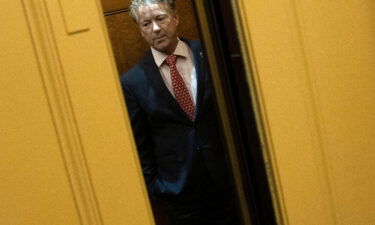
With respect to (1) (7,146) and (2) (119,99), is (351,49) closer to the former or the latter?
(2) (119,99)

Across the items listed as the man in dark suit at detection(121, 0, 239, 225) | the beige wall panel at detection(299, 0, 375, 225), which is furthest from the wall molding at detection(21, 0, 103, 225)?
the man in dark suit at detection(121, 0, 239, 225)

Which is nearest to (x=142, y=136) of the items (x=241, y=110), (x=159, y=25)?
(x=159, y=25)

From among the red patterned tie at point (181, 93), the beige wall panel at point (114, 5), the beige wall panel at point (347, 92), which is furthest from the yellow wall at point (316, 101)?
the beige wall panel at point (114, 5)

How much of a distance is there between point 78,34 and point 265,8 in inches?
19.4

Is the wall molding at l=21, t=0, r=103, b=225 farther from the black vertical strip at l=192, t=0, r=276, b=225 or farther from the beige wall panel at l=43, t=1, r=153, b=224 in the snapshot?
the black vertical strip at l=192, t=0, r=276, b=225

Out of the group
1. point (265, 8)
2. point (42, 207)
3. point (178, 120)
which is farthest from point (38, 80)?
point (178, 120)

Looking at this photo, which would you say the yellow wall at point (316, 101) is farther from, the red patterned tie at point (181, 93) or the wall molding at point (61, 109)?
the red patterned tie at point (181, 93)

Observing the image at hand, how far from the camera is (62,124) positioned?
39.1 inches

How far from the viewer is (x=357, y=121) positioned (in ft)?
4.34

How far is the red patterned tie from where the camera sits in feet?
5.80

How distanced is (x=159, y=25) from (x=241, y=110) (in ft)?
2.21

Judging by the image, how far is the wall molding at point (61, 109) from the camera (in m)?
0.96

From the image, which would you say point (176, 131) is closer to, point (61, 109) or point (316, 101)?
point (316, 101)

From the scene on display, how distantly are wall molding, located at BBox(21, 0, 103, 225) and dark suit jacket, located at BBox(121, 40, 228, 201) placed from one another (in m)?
0.76
